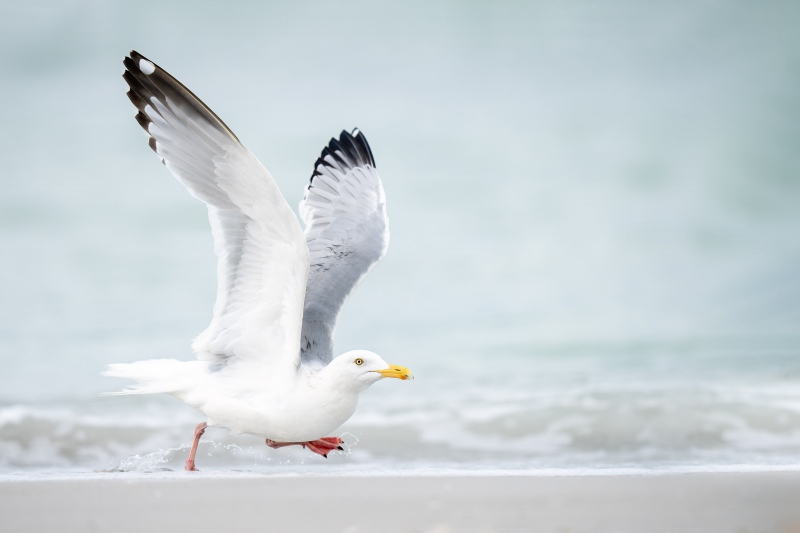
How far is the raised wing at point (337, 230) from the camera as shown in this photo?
6203 millimetres

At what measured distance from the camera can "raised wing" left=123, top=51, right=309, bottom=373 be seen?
5254 mm

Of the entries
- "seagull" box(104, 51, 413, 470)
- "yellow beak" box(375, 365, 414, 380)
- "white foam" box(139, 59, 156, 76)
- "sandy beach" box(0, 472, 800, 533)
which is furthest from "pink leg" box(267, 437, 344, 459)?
"white foam" box(139, 59, 156, 76)

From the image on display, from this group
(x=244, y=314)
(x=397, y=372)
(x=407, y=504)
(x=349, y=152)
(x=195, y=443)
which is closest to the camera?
(x=407, y=504)

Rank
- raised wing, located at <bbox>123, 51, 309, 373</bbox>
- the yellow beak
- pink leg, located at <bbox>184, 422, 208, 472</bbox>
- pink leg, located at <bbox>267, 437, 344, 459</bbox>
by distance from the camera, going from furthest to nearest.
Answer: pink leg, located at <bbox>267, 437, 344, 459</bbox> → pink leg, located at <bbox>184, 422, 208, 472</bbox> → the yellow beak → raised wing, located at <bbox>123, 51, 309, 373</bbox>

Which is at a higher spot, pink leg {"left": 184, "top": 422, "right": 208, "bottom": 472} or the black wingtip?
the black wingtip

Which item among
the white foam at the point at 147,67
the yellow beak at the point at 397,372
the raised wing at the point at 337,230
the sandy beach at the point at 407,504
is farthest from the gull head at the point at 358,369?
the white foam at the point at 147,67

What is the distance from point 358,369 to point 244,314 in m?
0.71

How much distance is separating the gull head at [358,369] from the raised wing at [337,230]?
1.15ft

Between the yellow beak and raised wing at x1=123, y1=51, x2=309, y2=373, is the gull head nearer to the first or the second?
the yellow beak

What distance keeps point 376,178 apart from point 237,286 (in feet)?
8.16

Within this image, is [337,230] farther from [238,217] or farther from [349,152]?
[238,217]

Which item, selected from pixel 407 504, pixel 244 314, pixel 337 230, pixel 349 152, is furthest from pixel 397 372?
pixel 349 152

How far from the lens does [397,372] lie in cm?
545

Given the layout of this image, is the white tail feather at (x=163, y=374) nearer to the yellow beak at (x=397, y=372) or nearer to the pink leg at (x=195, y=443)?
the pink leg at (x=195, y=443)
